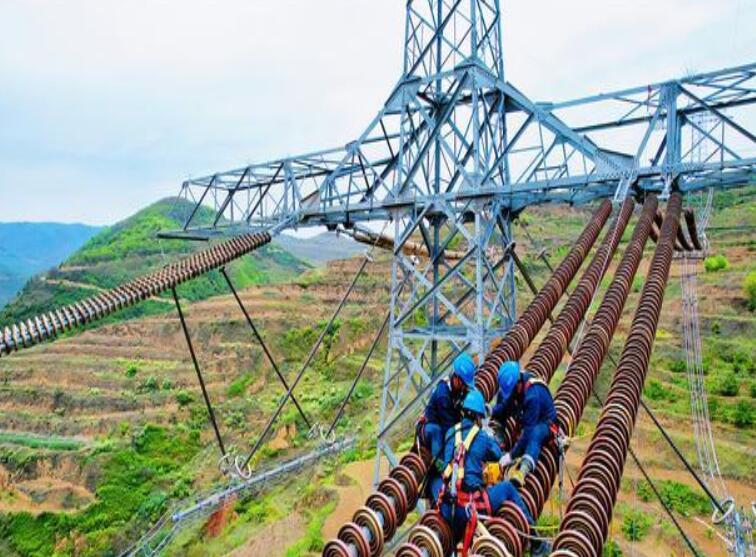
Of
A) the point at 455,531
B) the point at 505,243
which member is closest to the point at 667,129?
the point at 505,243

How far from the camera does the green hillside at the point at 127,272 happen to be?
6688cm

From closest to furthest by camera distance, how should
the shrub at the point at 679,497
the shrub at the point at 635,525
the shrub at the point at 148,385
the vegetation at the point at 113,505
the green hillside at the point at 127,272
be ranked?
the shrub at the point at 635,525, the shrub at the point at 679,497, the vegetation at the point at 113,505, the shrub at the point at 148,385, the green hillside at the point at 127,272

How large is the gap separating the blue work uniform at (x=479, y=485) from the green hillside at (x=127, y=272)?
53.6 metres

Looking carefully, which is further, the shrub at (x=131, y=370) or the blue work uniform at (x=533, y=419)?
the shrub at (x=131, y=370)

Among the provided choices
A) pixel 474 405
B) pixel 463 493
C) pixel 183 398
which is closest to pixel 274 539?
pixel 463 493

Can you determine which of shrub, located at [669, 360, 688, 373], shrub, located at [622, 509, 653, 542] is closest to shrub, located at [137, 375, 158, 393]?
shrub, located at [669, 360, 688, 373]

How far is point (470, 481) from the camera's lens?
4.26 m

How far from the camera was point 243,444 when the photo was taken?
101ft

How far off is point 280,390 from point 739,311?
88.4 feet

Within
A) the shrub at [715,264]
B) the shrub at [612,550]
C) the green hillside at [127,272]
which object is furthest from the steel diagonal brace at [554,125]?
the green hillside at [127,272]

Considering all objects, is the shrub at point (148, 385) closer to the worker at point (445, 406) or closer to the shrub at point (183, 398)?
the shrub at point (183, 398)

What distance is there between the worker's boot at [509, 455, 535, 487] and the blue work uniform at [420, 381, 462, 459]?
710 mm

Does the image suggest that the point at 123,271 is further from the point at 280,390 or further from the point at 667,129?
the point at 667,129

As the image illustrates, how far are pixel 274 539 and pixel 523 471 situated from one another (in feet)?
44.1
